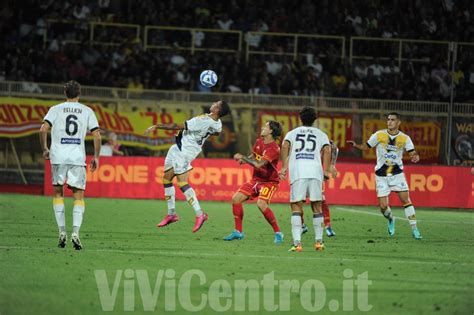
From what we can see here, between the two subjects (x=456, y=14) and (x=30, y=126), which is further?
(x=456, y=14)

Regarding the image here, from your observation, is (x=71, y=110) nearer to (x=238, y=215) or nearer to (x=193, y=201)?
(x=238, y=215)

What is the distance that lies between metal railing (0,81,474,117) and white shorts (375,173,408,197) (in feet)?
38.9

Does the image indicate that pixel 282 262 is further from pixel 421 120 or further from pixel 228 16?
pixel 228 16

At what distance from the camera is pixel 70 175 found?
45.3 feet

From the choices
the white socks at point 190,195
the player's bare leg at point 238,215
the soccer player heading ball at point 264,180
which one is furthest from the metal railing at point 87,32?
the player's bare leg at point 238,215

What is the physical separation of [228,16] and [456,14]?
8.91 meters

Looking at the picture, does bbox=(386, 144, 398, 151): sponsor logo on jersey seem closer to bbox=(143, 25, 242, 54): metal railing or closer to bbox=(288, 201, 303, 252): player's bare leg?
bbox=(288, 201, 303, 252): player's bare leg

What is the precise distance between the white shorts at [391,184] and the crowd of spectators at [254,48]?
12.6 meters

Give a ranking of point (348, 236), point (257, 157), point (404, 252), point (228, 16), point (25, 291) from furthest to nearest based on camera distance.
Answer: point (228, 16) → point (348, 236) → point (257, 157) → point (404, 252) → point (25, 291)

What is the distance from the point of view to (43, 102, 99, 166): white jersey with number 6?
45.3 feet

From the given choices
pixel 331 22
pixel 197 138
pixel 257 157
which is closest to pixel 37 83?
pixel 331 22

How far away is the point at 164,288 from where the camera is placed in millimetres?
9953

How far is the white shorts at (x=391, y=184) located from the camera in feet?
63.2

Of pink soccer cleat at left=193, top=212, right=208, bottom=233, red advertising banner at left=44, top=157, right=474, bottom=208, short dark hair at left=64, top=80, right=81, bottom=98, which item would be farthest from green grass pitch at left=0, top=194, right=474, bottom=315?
A: red advertising banner at left=44, top=157, right=474, bottom=208
